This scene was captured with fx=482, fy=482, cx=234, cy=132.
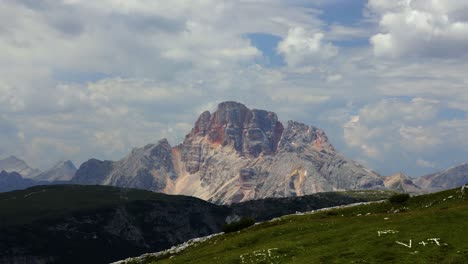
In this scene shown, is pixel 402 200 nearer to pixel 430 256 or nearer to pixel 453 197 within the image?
pixel 453 197

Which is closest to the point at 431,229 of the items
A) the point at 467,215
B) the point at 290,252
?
the point at 467,215

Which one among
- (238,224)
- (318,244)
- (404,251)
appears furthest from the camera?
(238,224)

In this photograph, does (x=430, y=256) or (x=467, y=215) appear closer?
(x=430, y=256)

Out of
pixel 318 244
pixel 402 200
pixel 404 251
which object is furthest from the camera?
pixel 402 200

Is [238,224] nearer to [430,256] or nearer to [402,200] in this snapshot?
[402,200]

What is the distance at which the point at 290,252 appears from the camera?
167 feet

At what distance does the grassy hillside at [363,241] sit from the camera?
4306 cm

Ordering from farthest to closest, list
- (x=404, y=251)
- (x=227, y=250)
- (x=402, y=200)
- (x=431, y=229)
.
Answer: (x=402, y=200) → (x=227, y=250) → (x=431, y=229) → (x=404, y=251)

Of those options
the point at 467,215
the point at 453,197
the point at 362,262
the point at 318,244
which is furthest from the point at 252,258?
the point at 453,197

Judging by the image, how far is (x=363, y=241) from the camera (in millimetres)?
48500

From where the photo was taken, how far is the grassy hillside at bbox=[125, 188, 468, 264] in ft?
141

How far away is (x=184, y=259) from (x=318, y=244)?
19388mm

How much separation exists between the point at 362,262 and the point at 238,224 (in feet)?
153

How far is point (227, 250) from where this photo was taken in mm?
61281
